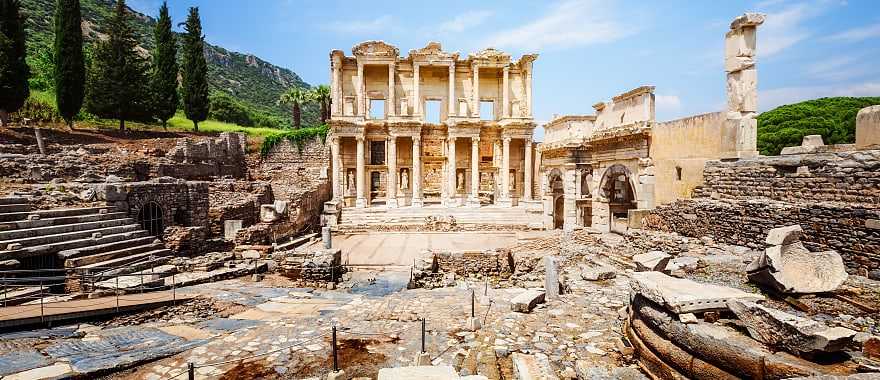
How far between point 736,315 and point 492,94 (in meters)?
30.6

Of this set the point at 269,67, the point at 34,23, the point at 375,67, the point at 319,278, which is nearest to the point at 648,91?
the point at 319,278

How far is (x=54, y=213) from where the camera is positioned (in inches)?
505

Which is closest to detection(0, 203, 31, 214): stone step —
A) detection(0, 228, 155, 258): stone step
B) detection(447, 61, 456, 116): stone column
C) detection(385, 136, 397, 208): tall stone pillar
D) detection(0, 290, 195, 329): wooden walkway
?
detection(0, 228, 155, 258): stone step

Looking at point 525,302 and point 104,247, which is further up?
point 104,247

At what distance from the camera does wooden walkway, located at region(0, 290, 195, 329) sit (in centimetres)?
759

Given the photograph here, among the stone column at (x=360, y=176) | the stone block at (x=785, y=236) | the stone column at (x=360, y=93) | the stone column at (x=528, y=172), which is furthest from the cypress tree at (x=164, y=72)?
the stone block at (x=785, y=236)

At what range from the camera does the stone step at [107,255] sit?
11383 millimetres

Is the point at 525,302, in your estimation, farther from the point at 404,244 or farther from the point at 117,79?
the point at 117,79

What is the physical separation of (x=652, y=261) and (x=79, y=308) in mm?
12064

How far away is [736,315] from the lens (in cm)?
511

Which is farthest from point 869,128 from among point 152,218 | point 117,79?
point 117,79

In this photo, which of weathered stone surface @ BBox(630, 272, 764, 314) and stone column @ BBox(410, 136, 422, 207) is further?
stone column @ BBox(410, 136, 422, 207)

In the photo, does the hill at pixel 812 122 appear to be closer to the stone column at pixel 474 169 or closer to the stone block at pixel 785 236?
the stone column at pixel 474 169

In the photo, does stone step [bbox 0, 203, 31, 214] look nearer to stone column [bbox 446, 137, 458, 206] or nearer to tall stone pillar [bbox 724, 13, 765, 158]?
tall stone pillar [bbox 724, 13, 765, 158]
